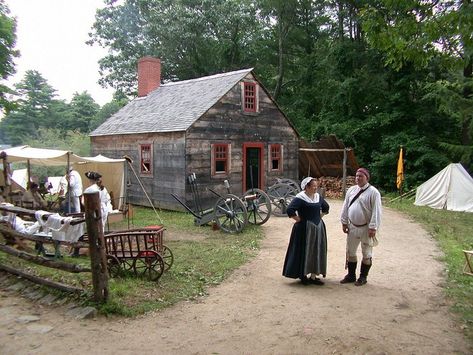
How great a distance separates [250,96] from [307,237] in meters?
11.6

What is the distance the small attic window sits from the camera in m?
17.0

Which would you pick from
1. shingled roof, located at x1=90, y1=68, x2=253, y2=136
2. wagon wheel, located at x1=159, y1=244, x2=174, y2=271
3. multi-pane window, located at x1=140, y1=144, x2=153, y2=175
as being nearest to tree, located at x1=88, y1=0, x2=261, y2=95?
shingled roof, located at x1=90, y1=68, x2=253, y2=136

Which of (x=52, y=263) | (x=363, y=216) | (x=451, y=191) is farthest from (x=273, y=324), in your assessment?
(x=451, y=191)

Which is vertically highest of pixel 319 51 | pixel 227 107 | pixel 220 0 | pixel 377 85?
pixel 220 0

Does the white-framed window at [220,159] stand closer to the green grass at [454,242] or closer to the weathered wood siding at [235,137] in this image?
the weathered wood siding at [235,137]

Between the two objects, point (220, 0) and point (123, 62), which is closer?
point (220, 0)

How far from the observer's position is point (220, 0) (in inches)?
1167

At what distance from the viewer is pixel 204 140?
15617 millimetres

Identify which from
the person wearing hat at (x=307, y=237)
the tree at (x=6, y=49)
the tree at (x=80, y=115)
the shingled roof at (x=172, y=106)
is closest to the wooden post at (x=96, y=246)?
the person wearing hat at (x=307, y=237)

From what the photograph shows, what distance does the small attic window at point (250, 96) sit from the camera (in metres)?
17.0

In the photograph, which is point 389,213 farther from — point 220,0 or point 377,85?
point 220,0


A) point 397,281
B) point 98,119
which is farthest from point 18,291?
point 98,119

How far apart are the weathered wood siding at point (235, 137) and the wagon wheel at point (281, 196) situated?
2.31m

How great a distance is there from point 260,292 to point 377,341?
86.0 inches
